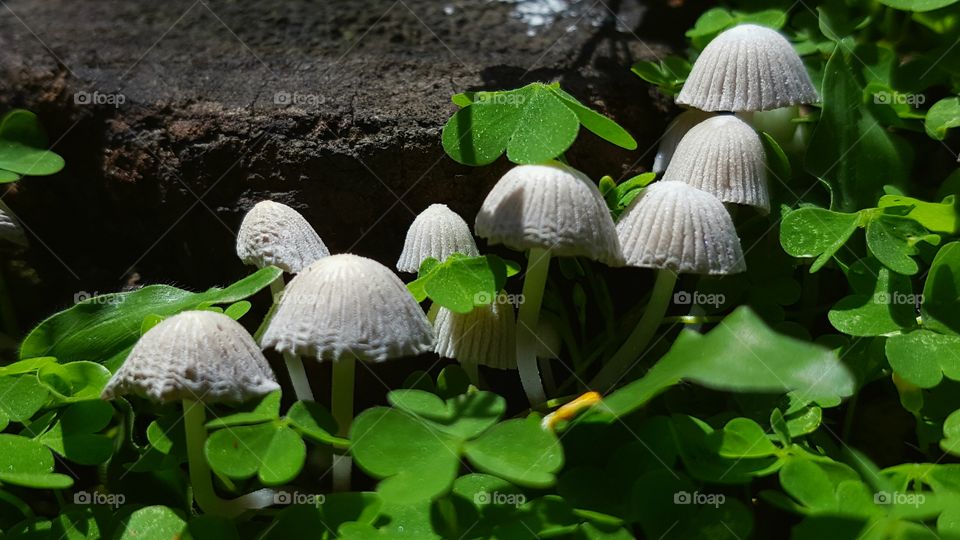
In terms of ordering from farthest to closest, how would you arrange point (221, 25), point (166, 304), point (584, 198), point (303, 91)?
1. point (221, 25)
2. point (303, 91)
3. point (166, 304)
4. point (584, 198)

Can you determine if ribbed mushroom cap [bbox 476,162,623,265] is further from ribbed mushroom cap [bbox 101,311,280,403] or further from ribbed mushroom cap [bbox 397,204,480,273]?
ribbed mushroom cap [bbox 101,311,280,403]

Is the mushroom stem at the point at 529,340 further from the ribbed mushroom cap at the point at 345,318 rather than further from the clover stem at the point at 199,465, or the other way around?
the clover stem at the point at 199,465

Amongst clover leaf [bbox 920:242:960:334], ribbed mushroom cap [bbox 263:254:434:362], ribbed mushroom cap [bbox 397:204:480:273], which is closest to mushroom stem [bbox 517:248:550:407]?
ribbed mushroom cap [bbox 397:204:480:273]

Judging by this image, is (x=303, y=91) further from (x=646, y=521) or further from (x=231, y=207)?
(x=646, y=521)

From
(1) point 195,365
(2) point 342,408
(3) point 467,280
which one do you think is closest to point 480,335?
(3) point 467,280

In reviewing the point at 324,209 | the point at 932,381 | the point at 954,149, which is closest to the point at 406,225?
the point at 324,209

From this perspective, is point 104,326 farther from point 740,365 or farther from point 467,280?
point 740,365
